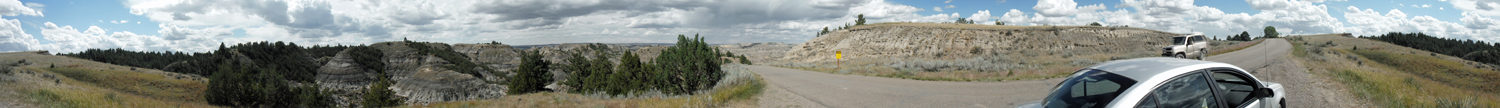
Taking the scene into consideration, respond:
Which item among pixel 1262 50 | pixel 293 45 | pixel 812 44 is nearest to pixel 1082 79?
pixel 1262 50

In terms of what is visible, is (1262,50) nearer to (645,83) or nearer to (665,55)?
(665,55)

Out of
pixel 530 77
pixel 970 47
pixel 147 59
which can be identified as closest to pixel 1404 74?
pixel 970 47

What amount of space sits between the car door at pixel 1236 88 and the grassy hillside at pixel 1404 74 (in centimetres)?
312

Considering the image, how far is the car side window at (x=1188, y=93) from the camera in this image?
3.83 m

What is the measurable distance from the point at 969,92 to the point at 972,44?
21.8m

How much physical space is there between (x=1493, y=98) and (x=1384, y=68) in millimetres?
2149

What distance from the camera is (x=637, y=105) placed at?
987 centimetres

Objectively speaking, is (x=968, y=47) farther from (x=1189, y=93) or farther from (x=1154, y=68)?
(x=1154, y=68)

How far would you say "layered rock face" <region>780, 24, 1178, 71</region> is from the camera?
22.5 m

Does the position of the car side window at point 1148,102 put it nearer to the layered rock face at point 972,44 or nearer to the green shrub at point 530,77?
the layered rock face at point 972,44

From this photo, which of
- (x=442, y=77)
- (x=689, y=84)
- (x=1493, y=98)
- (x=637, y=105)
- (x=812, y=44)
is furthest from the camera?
(x=442, y=77)

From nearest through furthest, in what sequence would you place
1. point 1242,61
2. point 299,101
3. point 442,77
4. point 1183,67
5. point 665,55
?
point 1183,67 → point 1242,61 → point 665,55 → point 299,101 → point 442,77

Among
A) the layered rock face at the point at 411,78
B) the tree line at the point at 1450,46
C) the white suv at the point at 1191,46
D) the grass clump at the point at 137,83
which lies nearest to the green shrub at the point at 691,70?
the white suv at the point at 1191,46

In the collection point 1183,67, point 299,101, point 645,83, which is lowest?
point 299,101
